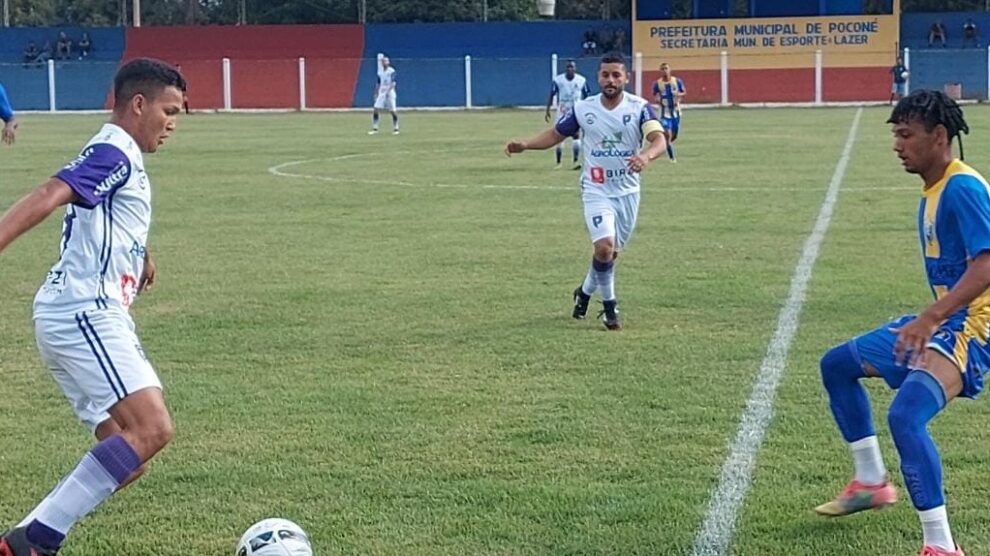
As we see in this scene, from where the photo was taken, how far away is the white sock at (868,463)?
17.8ft

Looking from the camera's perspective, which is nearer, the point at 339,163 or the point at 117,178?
the point at 117,178

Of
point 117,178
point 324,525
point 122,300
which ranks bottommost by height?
point 324,525

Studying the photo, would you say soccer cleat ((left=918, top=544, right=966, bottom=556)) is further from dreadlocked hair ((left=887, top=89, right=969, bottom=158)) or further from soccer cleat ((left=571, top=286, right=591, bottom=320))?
soccer cleat ((left=571, top=286, right=591, bottom=320))

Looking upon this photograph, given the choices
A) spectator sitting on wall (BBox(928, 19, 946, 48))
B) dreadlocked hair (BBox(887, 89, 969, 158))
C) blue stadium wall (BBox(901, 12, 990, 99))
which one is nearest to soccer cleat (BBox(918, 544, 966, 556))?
dreadlocked hair (BBox(887, 89, 969, 158))

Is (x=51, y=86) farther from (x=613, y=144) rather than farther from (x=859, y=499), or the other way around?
(x=859, y=499)

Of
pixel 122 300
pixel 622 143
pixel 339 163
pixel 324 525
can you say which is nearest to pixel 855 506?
pixel 324 525

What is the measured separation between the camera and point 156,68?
5.00 meters

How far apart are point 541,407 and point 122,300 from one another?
3028 millimetres

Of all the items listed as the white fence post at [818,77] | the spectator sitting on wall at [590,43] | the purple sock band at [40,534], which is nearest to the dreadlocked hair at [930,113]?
the purple sock band at [40,534]

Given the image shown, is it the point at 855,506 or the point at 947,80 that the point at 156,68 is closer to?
the point at 855,506

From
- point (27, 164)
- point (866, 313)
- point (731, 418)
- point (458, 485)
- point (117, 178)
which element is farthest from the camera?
point (27, 164)

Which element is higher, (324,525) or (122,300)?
(122,300)

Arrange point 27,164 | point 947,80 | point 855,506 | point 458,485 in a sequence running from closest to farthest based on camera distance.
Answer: point 855,506 < point 458,485 < point 27,164 < point 947,80

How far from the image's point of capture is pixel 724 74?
53.0 metres
